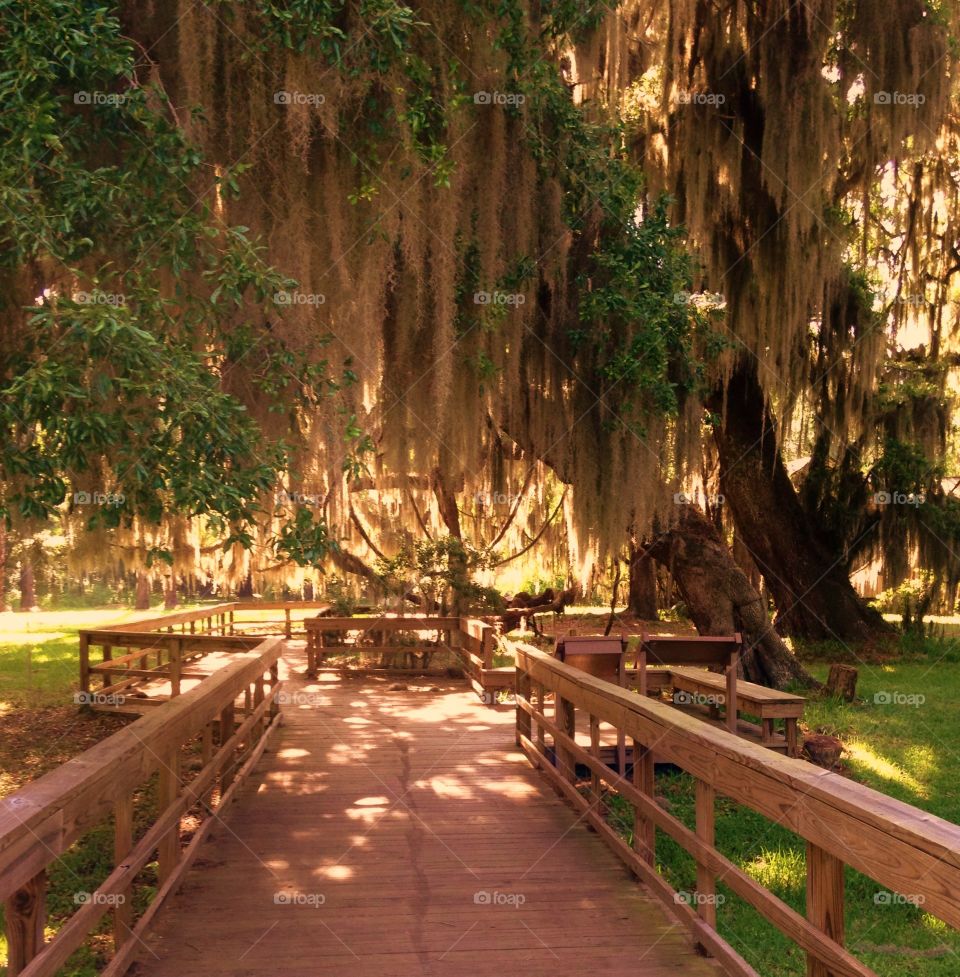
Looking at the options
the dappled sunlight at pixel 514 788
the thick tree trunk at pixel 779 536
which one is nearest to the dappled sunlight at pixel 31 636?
the thick tree trunk at pixel 779 536

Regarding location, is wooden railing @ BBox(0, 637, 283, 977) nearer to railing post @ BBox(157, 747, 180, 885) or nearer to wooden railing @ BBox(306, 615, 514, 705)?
railing post @ BBox(157, 747, 180, 885)

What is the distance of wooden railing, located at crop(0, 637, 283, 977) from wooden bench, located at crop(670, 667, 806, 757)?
3.42 meters

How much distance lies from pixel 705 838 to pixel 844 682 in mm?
7106

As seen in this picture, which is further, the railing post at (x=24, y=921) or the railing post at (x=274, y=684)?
the railing post at (x=274, y=684)

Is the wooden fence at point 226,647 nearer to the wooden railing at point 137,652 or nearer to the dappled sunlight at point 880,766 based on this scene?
the wooden railing at point 137,652

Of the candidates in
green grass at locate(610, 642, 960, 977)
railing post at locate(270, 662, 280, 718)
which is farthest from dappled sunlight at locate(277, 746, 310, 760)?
green grass at locate(610, 642, 960, 977)

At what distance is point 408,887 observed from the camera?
13.3ft

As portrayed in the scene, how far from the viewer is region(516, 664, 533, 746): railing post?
7047 mm

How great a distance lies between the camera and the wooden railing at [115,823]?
232 centimetres

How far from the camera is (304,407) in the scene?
16.4ft

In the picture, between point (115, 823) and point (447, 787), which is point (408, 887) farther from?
point (447, 787)

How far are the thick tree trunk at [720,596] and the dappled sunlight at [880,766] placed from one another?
2.12 meters

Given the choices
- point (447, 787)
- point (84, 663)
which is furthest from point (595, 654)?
point (84, 663)

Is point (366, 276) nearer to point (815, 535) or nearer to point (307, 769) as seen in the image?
A: point (307, 769)
